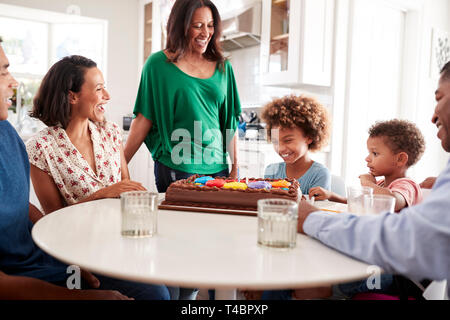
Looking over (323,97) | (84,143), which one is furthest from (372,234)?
(323,97)

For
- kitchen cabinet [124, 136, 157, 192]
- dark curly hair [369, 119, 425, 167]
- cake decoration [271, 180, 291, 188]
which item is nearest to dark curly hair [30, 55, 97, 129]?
cake decoration [271, 180, 291, 188]

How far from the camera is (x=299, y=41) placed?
3.21 meters

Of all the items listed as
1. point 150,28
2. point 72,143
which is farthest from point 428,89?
point 72,143

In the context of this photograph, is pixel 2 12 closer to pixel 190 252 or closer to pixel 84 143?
pixel 84 143

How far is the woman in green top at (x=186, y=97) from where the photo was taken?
1.82m

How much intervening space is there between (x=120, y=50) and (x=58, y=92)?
3.74 meters

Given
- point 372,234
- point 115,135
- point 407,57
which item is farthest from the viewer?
point 407,57

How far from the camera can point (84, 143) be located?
5.30ft

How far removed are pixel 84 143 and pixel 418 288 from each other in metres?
1.32

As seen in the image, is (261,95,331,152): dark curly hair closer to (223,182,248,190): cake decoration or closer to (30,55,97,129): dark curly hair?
(223,182,248,190): cake decoration

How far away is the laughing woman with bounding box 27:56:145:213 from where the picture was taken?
144 centimetres

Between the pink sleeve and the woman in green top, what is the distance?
750 mm

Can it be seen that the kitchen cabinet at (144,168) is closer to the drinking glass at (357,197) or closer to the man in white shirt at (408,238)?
the drinking glass at (357,197)

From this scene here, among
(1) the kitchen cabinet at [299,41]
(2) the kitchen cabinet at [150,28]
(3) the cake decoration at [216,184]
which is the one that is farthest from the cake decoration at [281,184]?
(2) the kitchen cabinet at [150,28]
